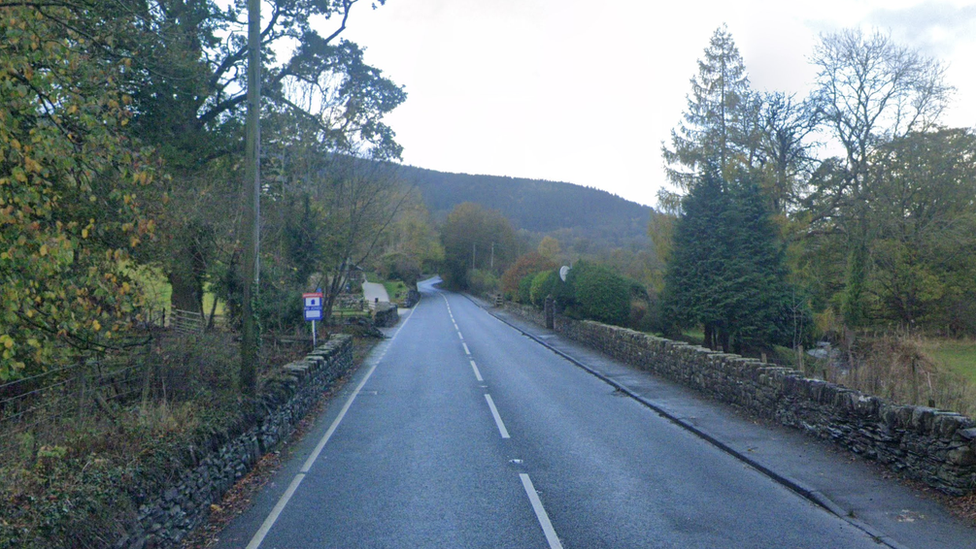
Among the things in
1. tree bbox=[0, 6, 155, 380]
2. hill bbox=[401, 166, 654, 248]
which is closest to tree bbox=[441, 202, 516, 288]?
hill bbox=[401, 166, 654, 248]

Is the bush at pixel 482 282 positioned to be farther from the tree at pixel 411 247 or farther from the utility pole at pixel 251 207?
the utility pole at pixel 251 207

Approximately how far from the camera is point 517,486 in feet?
26.7

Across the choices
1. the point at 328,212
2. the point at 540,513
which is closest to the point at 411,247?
the point at 328,212

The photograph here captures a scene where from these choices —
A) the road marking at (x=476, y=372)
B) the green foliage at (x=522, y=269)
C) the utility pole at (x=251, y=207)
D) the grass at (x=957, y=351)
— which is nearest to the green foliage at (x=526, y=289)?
the green foliage at (x=522, y=269)

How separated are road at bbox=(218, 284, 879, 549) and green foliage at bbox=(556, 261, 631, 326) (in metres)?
14.7

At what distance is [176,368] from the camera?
981 cm

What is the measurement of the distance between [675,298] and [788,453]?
17.0 metres

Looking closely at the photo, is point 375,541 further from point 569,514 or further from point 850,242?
point 850,242

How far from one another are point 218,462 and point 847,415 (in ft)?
28.7

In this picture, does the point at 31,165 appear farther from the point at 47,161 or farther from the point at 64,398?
the point at 64,398

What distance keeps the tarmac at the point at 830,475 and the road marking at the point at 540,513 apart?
127 inches

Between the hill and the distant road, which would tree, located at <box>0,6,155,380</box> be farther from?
the hill

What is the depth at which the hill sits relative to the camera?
138 m

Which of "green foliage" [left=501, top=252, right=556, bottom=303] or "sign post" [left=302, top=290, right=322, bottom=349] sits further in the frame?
"green foliage" [left=501, top=252, right=556, bottom=303]
